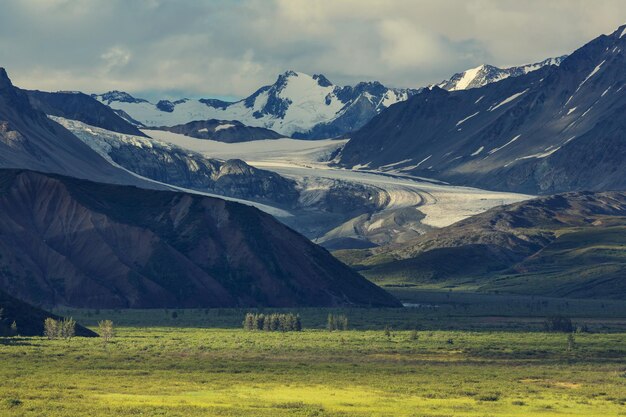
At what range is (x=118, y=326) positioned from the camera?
187500mm

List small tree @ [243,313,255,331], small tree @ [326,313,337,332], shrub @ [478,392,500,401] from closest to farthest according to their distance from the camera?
1. shrub @ [478,392,500,401]
2. small tree @ [326,313,337,332]
3. small tree @ [243,313,255,331]

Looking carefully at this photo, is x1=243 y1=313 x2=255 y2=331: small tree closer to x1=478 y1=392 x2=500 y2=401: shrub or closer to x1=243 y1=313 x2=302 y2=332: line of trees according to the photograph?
x1=243 y1=313 x2=302 y2=332: line of trees

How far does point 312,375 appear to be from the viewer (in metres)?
118

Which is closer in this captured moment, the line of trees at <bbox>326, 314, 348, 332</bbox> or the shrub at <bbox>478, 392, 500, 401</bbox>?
the shrub at <bbox>478, 392, 500, 401</bbox>

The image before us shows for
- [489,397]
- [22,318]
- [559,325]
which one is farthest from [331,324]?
[489,397]

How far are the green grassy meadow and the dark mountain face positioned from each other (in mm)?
6481

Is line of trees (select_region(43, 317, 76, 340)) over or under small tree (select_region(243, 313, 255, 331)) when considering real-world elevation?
under

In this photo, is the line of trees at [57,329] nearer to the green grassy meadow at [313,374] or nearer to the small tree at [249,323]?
the green grassy meadow at [313,374]

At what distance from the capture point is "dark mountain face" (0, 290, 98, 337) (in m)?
158

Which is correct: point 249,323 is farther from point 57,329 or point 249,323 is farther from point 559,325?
point 559,325

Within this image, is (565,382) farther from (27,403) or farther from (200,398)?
(27,403)

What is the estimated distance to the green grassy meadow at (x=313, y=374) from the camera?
92.9 metres

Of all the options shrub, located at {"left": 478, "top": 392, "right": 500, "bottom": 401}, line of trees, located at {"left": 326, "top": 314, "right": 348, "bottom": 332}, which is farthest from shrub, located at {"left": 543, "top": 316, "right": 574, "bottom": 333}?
shrub, located at {"left": 478, "top": 392, "right": 500, "bottom": 401}

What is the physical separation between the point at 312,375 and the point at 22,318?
185 ft
